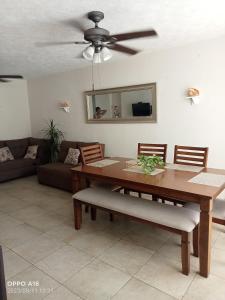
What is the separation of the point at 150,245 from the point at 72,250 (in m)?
0.84

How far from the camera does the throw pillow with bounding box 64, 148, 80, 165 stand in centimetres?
448

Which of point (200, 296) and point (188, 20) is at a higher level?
point (188, 20)

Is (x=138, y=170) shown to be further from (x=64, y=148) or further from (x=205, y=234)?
(x=64, y=148)

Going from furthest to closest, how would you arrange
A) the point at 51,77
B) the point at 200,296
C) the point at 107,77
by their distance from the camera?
1. the point at 51,77
2. the point at 107,77
3. the point at 200,296

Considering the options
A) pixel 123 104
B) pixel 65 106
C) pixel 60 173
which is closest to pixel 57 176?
pixel 60 173

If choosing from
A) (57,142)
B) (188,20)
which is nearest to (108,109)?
(57,142)

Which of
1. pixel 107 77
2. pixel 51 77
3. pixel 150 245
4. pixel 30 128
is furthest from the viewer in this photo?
pixel 30 128

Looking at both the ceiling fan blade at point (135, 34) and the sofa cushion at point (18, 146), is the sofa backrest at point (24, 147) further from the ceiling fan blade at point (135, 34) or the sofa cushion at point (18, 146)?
the ceiling fan blade at point (135, 34)

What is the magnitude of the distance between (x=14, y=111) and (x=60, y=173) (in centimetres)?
A: 271

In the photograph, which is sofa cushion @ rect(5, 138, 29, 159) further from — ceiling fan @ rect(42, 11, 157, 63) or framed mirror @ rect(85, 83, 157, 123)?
ceiling fan @ rect(42, 11, 157, 63)

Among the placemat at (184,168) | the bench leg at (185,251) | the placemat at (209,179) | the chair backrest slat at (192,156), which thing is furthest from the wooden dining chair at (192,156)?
the bench leg at (185,251)

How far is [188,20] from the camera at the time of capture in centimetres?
241

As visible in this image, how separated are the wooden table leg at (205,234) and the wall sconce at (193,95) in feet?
6.31

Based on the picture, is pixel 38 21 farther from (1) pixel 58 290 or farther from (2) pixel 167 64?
(1) pixel 58 290
